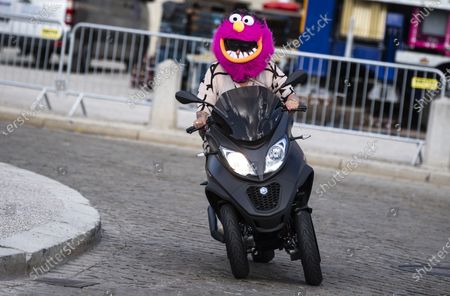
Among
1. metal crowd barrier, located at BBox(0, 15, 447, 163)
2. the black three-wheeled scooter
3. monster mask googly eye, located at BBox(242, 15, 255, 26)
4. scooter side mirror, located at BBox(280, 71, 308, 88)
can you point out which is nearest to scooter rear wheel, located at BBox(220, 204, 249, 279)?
the black three-wheeled scooter

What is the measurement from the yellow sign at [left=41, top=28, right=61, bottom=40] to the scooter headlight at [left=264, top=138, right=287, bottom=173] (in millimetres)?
9945

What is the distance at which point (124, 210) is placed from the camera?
9680 millimetres

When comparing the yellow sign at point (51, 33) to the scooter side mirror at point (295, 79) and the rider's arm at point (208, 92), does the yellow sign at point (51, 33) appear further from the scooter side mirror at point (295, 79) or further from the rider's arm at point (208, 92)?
the scooter side mirror at point (295, 79)

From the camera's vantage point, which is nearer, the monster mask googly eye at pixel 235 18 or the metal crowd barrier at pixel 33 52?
the monster mask googly eye at pixel 235 18

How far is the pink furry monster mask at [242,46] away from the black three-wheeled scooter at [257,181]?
0.93 feet

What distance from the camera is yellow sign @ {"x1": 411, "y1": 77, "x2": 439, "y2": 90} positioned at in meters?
15.6

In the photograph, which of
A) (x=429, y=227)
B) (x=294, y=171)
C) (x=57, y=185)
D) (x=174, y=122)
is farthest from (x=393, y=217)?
(x=174, y=122)

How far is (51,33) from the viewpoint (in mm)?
16656

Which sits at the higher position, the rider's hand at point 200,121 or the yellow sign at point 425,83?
the rider's hand at point 200,121

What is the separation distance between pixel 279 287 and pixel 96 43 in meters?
10.5

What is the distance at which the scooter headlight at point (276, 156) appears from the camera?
7074 millimetres

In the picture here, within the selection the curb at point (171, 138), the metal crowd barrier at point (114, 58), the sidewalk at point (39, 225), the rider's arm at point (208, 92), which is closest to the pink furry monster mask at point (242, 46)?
the rider's arm at point (208, 92)

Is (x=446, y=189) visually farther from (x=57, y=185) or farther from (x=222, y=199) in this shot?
(x=222, y=199)

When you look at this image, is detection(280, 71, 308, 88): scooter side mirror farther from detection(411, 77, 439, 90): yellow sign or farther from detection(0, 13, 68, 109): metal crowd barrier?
detection(0, 13, 68, 109): metal crowd barrier
